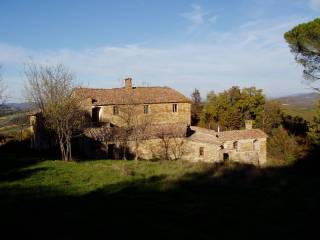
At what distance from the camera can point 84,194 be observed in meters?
13.5

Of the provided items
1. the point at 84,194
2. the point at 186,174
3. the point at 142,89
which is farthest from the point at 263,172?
the point at 142,89

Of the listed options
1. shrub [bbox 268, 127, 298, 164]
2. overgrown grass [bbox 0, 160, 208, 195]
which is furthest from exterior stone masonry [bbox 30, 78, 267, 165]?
overgrown grass [bbox 0, 160, 208, 195]

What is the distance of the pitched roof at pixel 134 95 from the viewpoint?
113 ft

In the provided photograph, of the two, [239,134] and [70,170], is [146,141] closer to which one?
[239,134]

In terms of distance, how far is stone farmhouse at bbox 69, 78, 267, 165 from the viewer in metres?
30.3

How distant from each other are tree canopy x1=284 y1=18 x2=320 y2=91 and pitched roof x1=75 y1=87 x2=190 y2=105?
37.5 feet

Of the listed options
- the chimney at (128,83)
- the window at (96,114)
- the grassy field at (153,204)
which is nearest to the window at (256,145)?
the chimney at (128,83)

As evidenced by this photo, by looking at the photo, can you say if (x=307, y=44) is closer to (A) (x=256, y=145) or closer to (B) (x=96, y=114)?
(A) (x=256, y=145)

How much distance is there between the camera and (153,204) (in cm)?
1216

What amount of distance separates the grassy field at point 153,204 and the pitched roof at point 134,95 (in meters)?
15.7

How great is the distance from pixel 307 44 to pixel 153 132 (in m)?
13.9

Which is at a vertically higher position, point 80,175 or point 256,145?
point 80,175

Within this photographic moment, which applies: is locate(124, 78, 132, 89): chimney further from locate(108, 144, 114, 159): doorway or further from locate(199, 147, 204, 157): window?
locate(199, 147, 204, 157): window

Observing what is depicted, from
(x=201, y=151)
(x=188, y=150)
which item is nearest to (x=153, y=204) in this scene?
(x=188, y=150)
